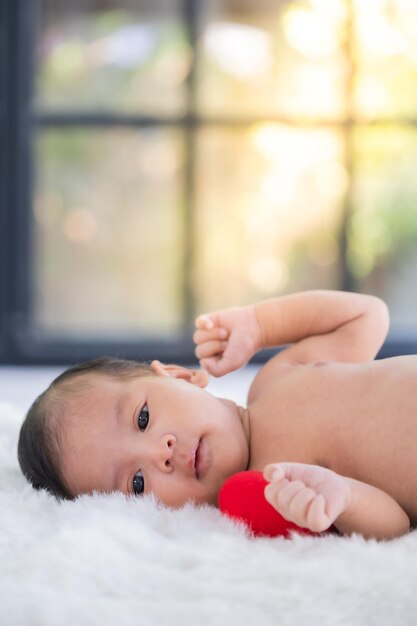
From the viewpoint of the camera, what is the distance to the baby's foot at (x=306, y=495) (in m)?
0.88

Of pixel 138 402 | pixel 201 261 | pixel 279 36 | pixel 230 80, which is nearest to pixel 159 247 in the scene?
pixel 201 261

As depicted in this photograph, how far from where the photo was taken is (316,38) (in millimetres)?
2809

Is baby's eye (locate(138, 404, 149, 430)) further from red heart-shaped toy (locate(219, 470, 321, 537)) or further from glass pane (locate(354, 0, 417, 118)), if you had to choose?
glass pane (locate(354, 0, 417, 118))

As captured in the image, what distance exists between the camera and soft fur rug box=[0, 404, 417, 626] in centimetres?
76

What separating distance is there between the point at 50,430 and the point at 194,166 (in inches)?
68.0

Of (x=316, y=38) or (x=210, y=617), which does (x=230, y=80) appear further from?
(x=210, y=617)

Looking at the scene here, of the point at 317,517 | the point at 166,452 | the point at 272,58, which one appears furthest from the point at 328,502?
the point at 272,58

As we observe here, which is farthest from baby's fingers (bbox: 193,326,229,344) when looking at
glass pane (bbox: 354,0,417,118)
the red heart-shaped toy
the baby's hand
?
glass pane (bbox: 354,0,417,118)

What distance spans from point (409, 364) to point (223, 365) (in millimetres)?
308

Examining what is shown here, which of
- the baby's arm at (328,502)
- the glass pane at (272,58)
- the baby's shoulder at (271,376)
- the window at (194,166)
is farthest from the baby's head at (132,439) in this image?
the glass pane at (272,58)

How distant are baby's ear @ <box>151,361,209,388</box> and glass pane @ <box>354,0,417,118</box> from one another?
5.41 ft

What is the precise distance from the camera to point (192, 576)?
0.81 meters

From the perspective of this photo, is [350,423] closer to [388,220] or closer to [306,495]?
[306,495]

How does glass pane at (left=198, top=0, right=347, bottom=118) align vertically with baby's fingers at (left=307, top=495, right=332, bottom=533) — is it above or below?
above
